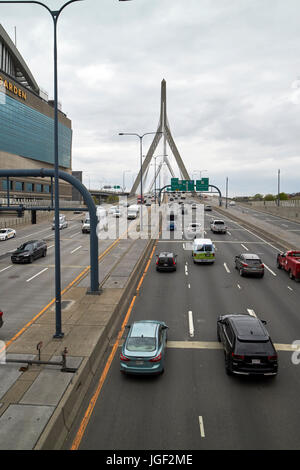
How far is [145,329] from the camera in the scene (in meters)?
12.1

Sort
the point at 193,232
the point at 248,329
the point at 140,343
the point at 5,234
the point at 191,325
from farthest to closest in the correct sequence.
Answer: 1. the point at 193,232
2. the point at 5,234
3. the point at 191,325
4. the point at 248,329
5. the point at 140,343

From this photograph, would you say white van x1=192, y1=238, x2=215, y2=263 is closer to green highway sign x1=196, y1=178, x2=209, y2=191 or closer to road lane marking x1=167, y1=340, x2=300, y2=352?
road lane marking x1=167, y1=340, x2=300, y2=352

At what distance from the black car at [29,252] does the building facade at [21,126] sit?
1835 inches

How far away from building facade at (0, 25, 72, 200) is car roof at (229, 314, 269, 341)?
69398 mm

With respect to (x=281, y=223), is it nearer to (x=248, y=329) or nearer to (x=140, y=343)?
(x=248, y=329)

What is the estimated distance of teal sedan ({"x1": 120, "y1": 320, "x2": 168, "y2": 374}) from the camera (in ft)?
35.0

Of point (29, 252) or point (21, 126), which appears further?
point (21, 126)

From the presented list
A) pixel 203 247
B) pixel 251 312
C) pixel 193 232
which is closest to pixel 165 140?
pixel 193 232

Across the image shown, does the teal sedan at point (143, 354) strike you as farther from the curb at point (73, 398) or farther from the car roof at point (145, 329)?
the curb at point (73, 398)

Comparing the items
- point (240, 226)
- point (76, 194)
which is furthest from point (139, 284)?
point (76, 194)

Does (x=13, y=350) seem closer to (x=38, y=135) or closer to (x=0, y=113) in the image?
(x=0, y=113)

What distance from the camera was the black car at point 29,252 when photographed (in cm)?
2838

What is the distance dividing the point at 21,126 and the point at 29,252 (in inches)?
2567

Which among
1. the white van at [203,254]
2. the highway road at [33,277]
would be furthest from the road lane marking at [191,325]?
the white van at [203,254]
